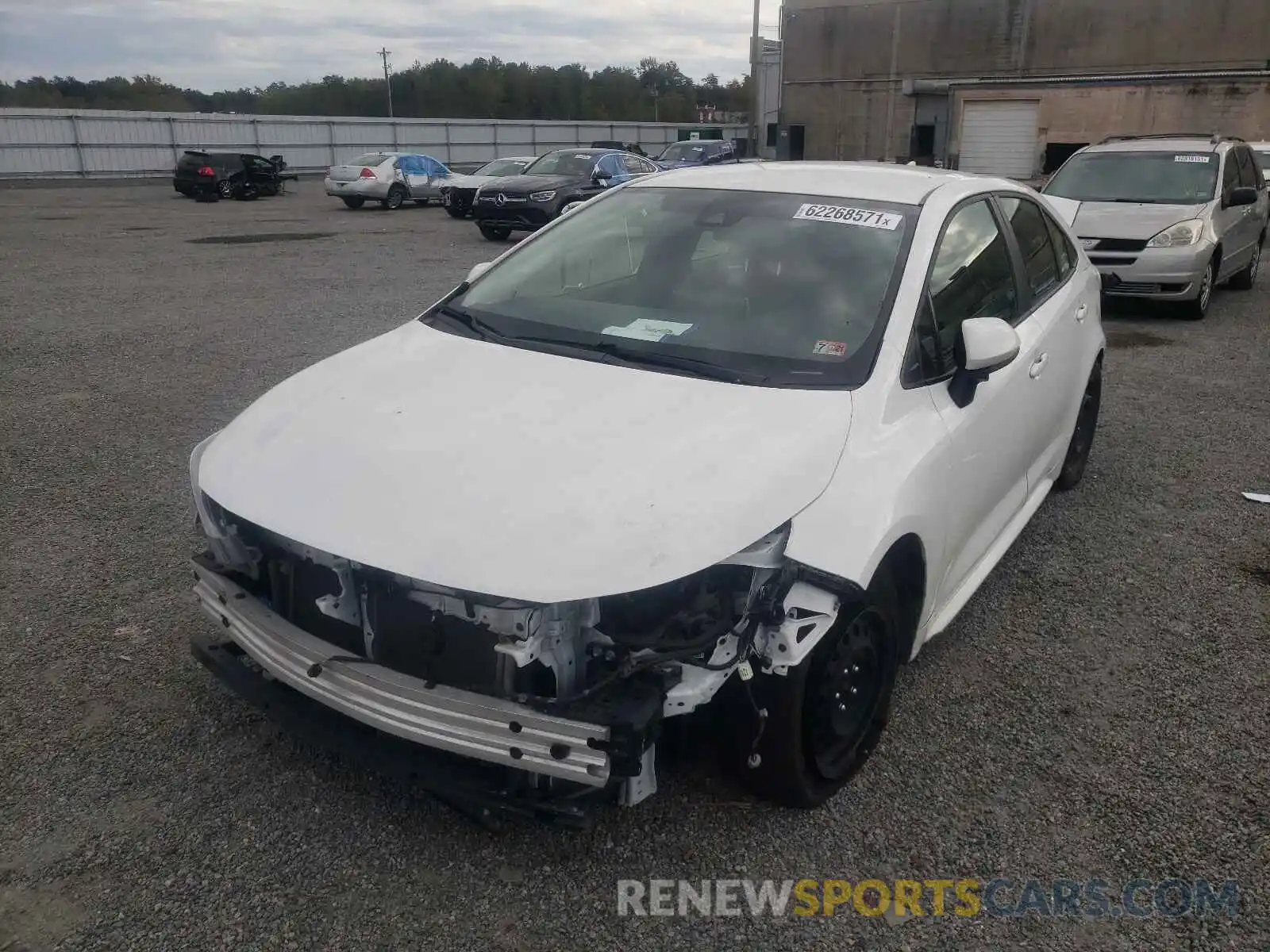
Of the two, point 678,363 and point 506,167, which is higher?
point 678,363

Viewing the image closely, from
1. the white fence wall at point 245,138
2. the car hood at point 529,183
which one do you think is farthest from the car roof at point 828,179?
the white fence wall at point 245,138

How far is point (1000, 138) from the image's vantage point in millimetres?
33562

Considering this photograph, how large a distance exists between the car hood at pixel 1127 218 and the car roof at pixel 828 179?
6.24 m

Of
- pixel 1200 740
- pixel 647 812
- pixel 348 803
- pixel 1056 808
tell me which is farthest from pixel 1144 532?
pixel 348 803

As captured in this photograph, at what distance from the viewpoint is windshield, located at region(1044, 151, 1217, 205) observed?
10.3 meters

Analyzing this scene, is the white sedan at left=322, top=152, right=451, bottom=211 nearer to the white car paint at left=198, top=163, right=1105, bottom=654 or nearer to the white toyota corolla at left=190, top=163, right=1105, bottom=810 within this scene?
the white toyota corolla at left=190, top=163, right=1105, bottom=810

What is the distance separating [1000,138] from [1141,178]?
2527 cm

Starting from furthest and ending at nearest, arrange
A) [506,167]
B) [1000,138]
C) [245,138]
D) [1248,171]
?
[245,138] → [1000,138] → [506,167] → [1248,171]

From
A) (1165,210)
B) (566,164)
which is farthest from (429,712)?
(566,164)

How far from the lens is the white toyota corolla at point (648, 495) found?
2352mm

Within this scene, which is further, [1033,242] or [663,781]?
[1033,242]

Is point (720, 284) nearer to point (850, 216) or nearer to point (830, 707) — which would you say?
point (850, 216)

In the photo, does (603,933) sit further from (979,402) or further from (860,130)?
(860,130)

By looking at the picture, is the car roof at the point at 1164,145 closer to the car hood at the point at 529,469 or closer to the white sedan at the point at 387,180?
the car hood at the point at 529,469
